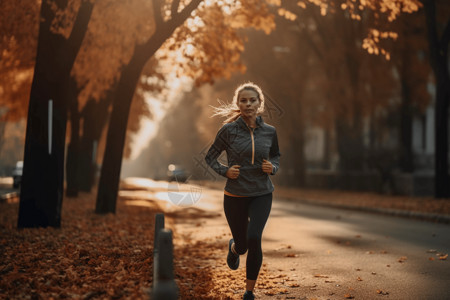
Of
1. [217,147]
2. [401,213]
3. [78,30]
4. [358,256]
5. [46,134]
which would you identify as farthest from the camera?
[401,213]

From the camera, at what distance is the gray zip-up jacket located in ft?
17.8

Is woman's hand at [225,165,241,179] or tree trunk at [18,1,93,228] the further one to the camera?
tree trunk at [18,1,93,228]

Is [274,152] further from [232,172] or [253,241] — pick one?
[253,241]

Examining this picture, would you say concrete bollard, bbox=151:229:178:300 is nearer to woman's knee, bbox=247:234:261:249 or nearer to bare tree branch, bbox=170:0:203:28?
woman's knee, bbox=247:234:261:249

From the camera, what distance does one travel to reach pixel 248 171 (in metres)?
5.43

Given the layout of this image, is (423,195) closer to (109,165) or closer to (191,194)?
(191,194)

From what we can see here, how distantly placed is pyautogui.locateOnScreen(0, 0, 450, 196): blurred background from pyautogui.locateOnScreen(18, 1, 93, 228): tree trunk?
11.5 inches

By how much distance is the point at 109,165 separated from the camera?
1374 centimetres

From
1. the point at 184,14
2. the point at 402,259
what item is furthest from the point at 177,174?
the point at 402,259

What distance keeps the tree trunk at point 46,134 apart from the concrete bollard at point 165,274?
21.6ft

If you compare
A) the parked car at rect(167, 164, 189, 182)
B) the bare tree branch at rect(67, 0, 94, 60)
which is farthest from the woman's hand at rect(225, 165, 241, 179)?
the parked car at rect(167, 164, 189, 182)

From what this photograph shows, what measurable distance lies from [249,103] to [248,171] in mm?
639

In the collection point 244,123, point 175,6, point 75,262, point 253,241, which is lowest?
point 75,262

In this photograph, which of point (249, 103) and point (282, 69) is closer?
point (249, 103)
